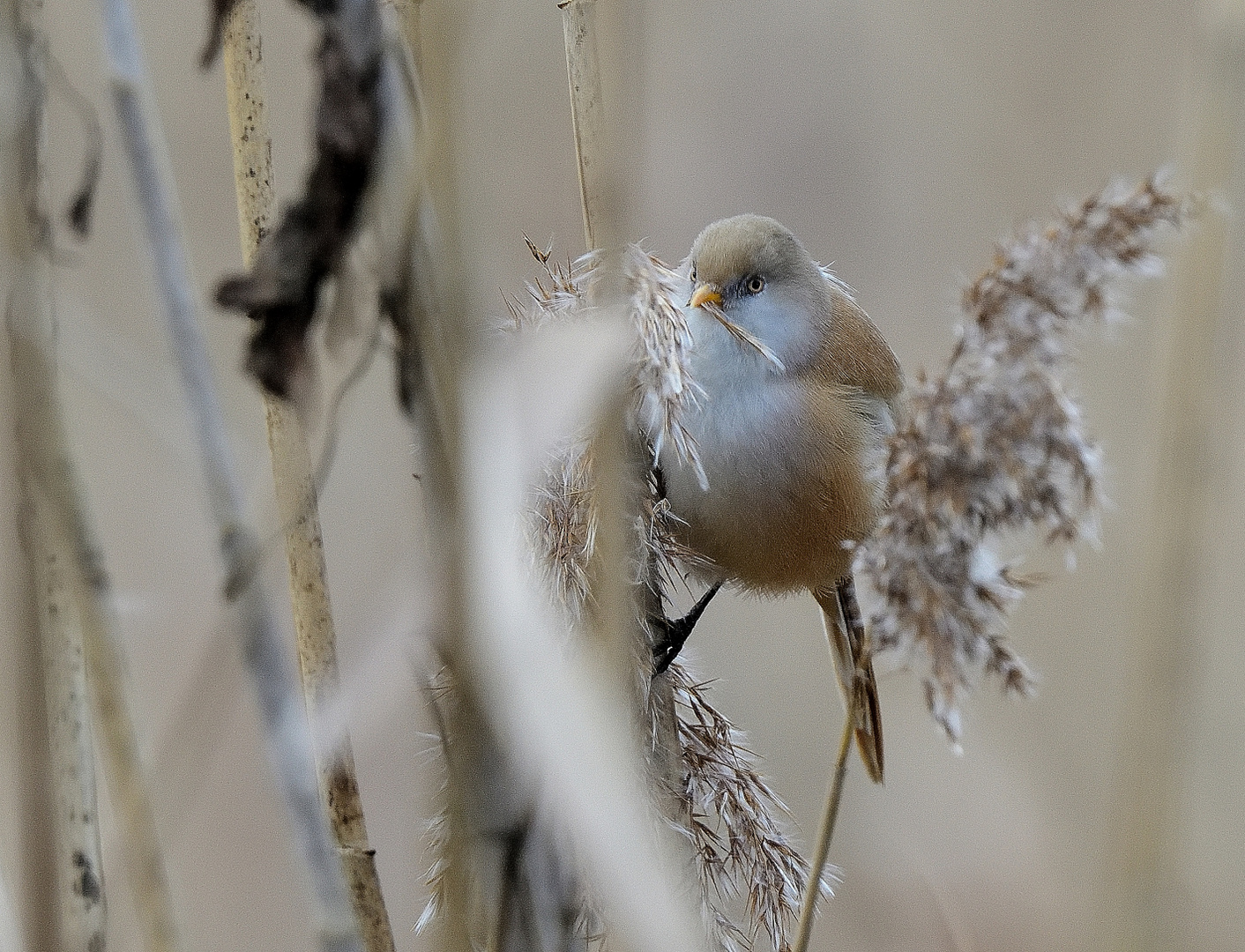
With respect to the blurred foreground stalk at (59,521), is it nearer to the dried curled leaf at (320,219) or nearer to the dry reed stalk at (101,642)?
the dry reed stalk at (101,642)

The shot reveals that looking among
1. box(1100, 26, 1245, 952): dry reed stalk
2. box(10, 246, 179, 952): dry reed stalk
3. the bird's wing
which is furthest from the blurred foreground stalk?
the bird's wing

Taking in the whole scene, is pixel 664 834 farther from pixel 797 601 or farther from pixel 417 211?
pixel 797 601

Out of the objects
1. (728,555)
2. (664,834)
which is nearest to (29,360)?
(664,834)

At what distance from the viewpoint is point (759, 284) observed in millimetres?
1542

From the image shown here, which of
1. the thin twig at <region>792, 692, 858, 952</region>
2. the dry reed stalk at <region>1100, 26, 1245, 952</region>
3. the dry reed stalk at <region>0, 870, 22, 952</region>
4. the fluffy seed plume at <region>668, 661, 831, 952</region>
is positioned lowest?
the fluffy seed plume at <region>668, 661, 831, 952</region>

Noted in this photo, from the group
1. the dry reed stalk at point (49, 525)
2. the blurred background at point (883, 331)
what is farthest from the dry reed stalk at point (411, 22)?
the blurred background at point (883, 331)

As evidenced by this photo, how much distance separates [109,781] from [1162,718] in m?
0.63

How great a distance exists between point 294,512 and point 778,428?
2.40 feet

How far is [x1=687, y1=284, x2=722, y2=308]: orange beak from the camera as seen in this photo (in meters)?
1.45

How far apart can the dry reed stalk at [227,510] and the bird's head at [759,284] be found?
867 mm

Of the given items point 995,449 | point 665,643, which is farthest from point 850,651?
point 995,449

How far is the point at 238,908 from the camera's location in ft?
7.72

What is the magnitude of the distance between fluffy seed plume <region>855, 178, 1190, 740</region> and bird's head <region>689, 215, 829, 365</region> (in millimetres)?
768

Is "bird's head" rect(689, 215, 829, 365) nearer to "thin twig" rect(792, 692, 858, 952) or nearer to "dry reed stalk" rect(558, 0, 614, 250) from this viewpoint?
"dry reed stalk" rect(558, 0, 614, 250)
